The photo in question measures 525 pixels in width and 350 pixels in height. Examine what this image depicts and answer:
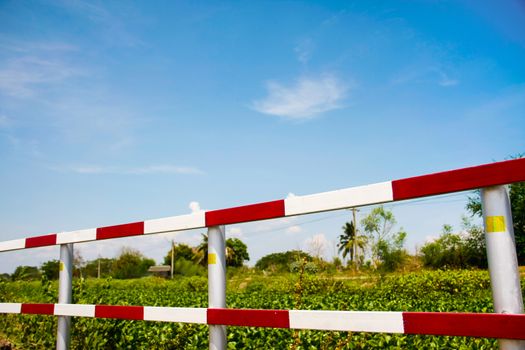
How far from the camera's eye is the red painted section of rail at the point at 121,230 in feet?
10.3

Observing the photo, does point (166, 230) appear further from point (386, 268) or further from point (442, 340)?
point (386, 268)

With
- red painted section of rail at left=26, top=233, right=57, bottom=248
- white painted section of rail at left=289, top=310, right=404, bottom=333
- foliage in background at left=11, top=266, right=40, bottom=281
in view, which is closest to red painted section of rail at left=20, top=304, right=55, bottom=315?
red painted section of rail at left=26, top=233, right=57, bottom=248

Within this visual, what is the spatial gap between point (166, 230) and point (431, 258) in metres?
23.9

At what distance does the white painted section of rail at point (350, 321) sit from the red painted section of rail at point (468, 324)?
56 mm

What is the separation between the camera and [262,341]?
149 inches

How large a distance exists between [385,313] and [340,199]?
0.54 metres

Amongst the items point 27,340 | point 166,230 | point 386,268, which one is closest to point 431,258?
point 386,268

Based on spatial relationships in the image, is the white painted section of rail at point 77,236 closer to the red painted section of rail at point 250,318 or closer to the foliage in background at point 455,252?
the red painted section of rail at point 250,318

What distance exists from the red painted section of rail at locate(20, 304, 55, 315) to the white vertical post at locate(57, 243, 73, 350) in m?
0.09

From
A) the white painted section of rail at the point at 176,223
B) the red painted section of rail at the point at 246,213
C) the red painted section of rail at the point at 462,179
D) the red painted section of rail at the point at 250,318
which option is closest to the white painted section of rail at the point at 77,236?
the white painted section of rail at the point at 176,223

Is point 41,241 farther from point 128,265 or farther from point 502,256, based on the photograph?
point 128,265

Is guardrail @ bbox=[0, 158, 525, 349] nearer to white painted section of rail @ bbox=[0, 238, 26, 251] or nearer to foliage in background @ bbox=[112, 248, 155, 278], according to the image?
white painted section of rail @ bbox=[0, 238, 26, 251]

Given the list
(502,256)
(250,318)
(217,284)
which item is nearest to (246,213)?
(217,284)

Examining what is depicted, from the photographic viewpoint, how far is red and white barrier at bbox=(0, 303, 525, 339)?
168 cm
